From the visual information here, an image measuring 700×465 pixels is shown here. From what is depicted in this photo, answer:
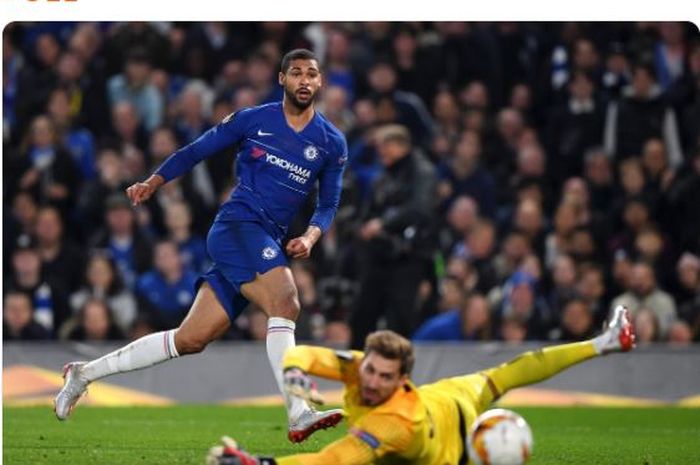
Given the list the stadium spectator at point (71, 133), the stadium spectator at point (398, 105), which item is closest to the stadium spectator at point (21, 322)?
the stadium spectator at point (71, 133)

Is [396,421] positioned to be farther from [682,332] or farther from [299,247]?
[682,332]

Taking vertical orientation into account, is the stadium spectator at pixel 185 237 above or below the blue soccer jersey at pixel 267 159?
below

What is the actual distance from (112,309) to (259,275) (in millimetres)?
6115

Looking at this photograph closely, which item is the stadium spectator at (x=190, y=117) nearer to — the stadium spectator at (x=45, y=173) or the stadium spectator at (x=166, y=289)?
the stadium spectator at (x=45, y=173)

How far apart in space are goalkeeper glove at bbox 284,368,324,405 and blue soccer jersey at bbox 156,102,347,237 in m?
2.10

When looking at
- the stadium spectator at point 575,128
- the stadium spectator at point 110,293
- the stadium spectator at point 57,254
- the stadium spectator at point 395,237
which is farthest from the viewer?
the stadium spectator at point 575,128

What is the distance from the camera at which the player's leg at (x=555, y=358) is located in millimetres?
7715

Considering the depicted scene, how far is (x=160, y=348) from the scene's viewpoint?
908 cm

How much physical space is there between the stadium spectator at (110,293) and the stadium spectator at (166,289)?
4.8 inches

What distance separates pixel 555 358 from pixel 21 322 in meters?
7.82

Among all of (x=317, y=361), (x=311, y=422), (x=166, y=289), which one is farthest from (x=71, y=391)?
(x=166, y=289)

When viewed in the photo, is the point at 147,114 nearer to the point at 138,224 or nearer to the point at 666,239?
the point at 138,224

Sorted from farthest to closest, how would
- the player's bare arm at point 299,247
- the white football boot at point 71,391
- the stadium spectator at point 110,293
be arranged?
the stadium spectator at point 110,293, the white football boot at point 71,391, the player's bare arm at point 299,247

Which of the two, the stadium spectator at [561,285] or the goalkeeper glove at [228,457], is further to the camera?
the stadium spectator at [561,285]
